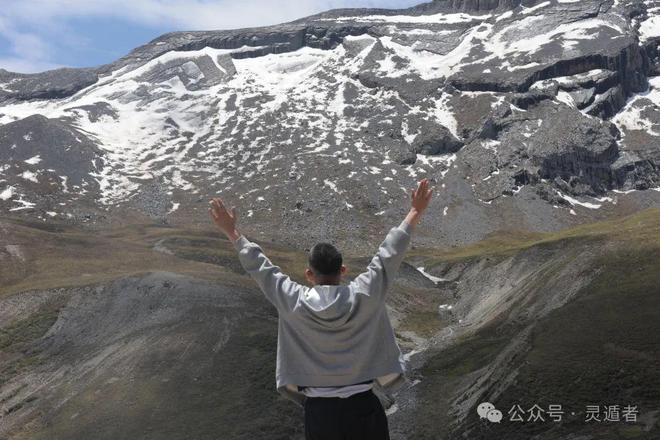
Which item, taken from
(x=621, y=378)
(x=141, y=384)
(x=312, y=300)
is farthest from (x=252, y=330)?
(x=312, y=300)

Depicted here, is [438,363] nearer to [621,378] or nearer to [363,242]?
[621,378]

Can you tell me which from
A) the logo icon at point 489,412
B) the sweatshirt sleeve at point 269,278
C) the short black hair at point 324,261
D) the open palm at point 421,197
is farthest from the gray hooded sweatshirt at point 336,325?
the logo icon at point 489,412

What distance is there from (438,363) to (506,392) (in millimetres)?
15013

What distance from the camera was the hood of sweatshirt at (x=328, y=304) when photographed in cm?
786

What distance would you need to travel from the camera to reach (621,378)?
113 ft

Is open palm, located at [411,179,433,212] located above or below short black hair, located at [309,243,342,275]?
above

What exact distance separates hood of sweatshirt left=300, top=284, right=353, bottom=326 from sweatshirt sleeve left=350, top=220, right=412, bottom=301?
206 mm

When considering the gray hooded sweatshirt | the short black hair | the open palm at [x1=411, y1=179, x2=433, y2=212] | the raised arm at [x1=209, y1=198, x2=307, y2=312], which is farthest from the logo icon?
the raised arm at [x1=209, y1=198, x2=307, y2=312]

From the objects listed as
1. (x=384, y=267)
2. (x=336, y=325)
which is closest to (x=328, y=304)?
(x=336, y=325)

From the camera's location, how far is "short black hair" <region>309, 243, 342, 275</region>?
326 inches

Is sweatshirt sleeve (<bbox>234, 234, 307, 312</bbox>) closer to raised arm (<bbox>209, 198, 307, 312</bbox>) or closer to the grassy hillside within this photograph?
raised arm (<bbox>209, 198, 307, 312</bbox>)

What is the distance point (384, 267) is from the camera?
26.8 feet

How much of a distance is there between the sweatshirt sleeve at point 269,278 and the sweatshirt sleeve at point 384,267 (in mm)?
841

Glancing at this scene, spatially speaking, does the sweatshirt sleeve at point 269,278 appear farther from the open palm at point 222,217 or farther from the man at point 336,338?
the open palm at point 222,217
